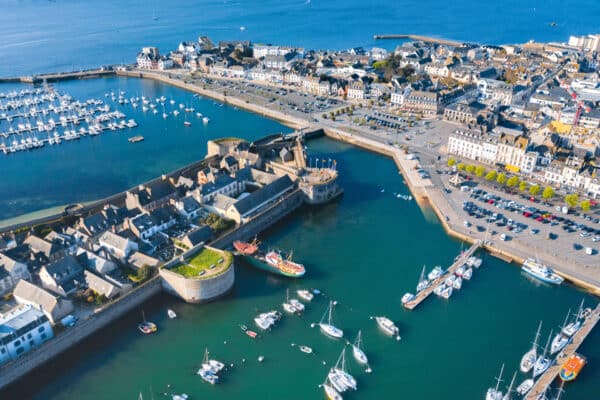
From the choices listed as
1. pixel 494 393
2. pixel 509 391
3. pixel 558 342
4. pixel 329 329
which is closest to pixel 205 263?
pixel 329 329

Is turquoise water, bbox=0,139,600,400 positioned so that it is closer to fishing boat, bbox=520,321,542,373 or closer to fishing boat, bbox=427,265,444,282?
fishing boat, bbox=520,321,542,373

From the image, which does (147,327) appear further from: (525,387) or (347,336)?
(525,387)

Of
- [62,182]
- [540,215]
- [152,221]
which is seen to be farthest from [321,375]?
[62,182]

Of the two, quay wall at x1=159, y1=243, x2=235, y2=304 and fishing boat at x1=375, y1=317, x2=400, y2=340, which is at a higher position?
quay wall at x1=159, y1=243, x2=235, y2=304

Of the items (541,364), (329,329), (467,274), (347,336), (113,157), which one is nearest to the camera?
(541,364)

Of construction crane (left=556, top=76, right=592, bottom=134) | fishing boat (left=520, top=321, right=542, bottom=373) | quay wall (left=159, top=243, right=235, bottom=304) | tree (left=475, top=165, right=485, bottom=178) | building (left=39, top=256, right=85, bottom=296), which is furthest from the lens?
construction crane (left=556, top=76, right=592, bottom=134)

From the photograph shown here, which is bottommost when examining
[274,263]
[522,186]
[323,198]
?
[274,263]

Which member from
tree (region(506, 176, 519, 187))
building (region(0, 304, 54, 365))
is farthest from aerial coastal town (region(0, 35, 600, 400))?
tree (region(506, 176, 519, 187))

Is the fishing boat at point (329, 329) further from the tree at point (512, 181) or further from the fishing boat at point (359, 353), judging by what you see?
the tree at point (512, 181)
